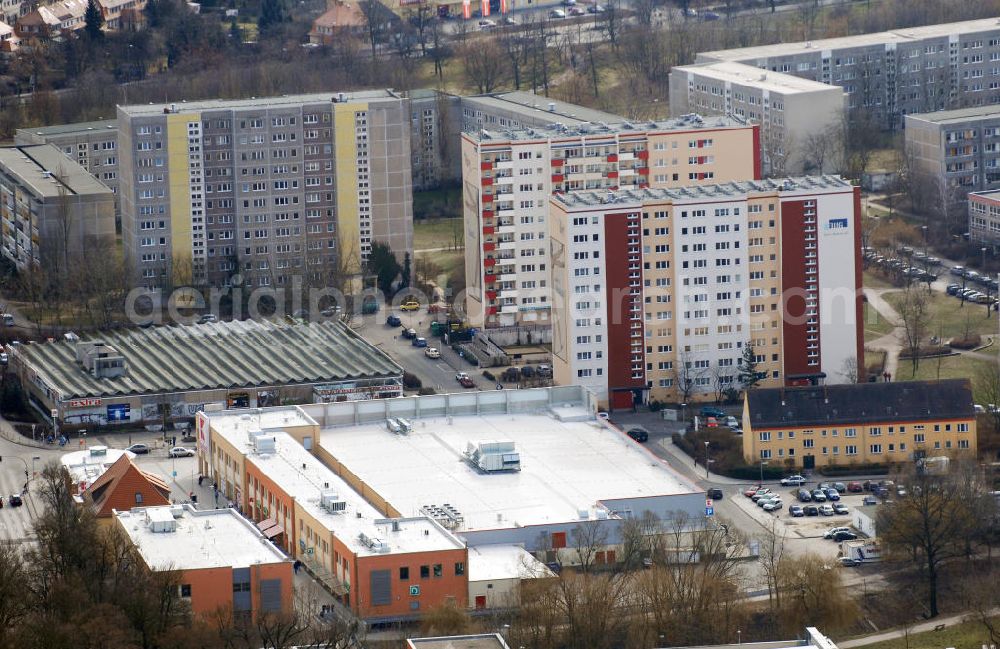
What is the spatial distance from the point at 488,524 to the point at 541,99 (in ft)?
137

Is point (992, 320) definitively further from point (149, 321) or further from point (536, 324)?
point (149, 321)

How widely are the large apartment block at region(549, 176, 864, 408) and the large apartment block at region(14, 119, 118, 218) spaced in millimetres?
28638

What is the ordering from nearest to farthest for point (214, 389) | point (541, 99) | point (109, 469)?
point (109, 469)
point (214, 389)
point (541, 99)

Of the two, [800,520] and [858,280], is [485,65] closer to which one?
[858,280]

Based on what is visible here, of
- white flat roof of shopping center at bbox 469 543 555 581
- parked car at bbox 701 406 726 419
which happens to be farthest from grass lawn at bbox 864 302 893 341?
white flat roof of shopping center at bbox 469 543 555 581

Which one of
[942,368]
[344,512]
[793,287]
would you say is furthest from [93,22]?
[344,512]

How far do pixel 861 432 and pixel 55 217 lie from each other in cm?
3200

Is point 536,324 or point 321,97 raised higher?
point 321,97

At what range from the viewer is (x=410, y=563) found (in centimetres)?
6581

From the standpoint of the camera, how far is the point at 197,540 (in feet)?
222

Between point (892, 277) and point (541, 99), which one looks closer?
point (892, 277)

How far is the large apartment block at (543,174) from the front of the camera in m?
91.1

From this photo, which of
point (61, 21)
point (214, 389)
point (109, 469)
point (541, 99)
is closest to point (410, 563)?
point (109, 469)

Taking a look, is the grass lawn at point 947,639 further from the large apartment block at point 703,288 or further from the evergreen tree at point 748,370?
the large apartment block at point 703,288
